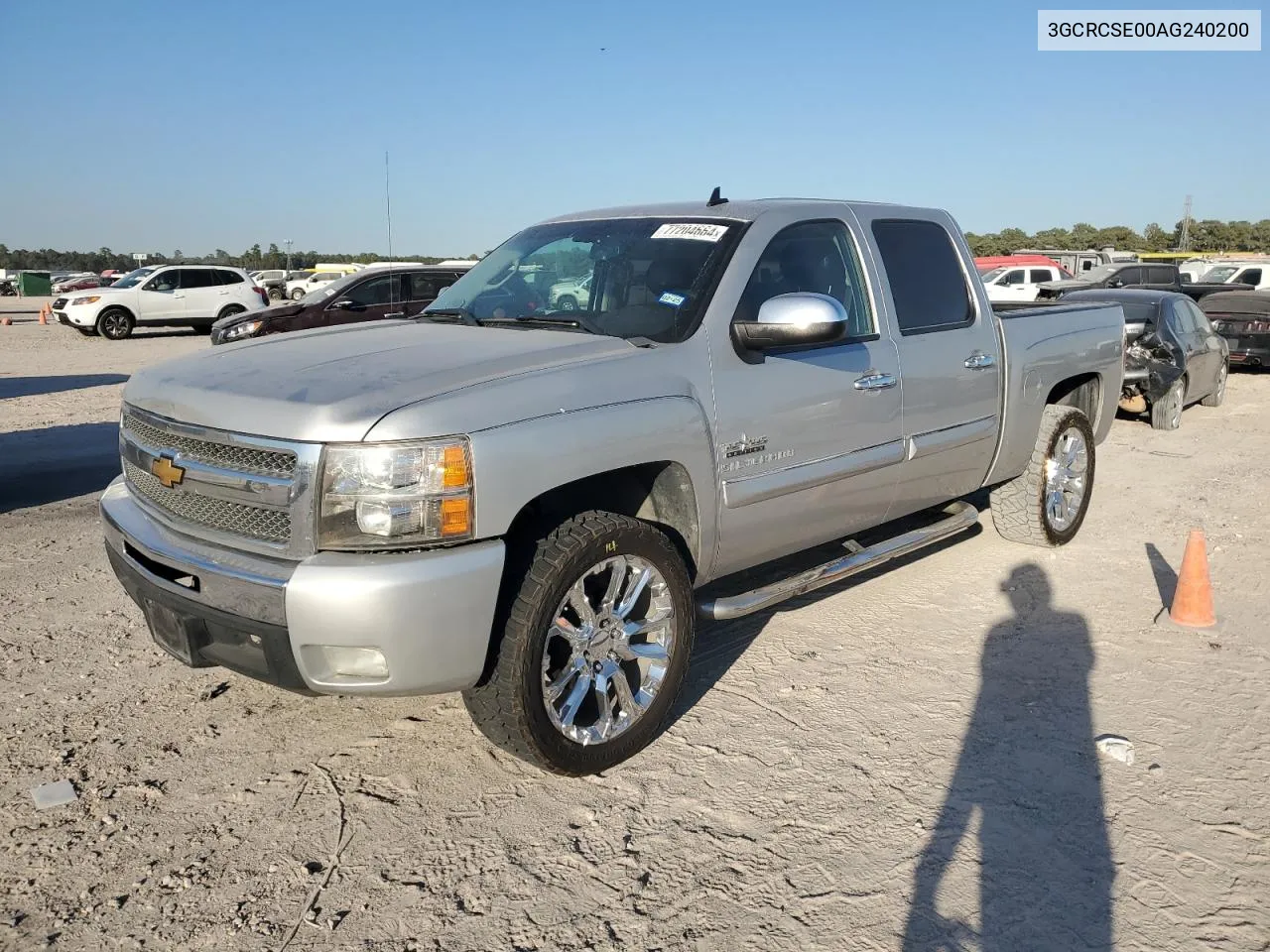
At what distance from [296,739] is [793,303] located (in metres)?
2.42

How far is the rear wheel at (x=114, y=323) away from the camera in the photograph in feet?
80.2

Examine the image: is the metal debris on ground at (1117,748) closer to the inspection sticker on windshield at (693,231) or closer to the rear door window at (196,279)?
the inspection sticker on windshield at (693,231)

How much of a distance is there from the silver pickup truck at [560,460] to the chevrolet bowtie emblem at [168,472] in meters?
0.01

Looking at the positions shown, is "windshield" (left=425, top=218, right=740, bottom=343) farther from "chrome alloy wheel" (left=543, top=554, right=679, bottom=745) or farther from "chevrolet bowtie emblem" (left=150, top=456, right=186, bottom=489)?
"chevrolet bowtie emblem" (left=150, top=456, right=186, bottom=489)

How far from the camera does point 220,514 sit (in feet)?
11.1

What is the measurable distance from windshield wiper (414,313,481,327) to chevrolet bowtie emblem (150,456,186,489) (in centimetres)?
139

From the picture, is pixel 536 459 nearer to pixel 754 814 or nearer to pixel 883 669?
pixel 754 814

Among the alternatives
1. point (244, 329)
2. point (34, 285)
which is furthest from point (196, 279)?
point (34, 285)

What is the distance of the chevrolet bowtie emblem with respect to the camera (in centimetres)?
347

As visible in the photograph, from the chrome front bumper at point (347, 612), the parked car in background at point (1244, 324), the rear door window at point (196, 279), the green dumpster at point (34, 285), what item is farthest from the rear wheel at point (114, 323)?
the green dumpster at point (34, 285)

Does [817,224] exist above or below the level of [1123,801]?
above

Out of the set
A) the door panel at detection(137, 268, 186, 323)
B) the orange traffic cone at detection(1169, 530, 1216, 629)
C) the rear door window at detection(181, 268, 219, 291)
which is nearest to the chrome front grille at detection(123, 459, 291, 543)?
the orange traffic cone at detection(1169, 530, 1216, 629)

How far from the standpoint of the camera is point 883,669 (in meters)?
4.59

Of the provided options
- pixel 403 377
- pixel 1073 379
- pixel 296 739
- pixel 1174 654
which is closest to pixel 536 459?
pixel 403 377
